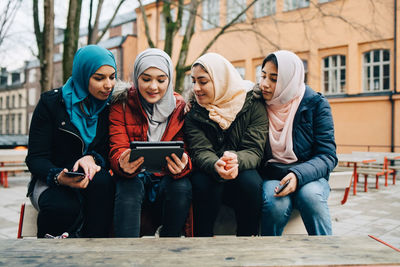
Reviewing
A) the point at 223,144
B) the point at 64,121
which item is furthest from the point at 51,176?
the point at 223,144

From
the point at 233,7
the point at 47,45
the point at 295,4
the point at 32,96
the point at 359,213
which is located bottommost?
the point at 359,213

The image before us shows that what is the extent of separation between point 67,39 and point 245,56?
12.9 m

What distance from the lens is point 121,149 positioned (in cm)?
273

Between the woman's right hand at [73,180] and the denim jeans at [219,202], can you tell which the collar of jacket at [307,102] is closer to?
the denim jeans at [219,202]

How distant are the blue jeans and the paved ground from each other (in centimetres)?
304

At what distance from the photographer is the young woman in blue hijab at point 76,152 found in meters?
2.54

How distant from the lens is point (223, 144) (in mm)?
3027

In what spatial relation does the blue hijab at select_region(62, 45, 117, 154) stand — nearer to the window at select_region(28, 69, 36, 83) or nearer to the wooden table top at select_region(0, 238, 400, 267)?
the wooden table top at select_region(0, 238, 400, 267)

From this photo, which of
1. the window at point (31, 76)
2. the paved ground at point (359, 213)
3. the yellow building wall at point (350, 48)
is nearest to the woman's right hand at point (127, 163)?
the paved ground at point (359, 213)

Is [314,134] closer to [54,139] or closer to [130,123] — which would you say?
[130,123]

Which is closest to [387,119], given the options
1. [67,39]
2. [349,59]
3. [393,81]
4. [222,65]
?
[393,81]

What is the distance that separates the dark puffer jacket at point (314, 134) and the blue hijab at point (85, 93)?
144 cm

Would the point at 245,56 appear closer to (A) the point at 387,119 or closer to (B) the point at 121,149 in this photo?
(A) the point at 387,119

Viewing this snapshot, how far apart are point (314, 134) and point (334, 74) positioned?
1536 centimetres
